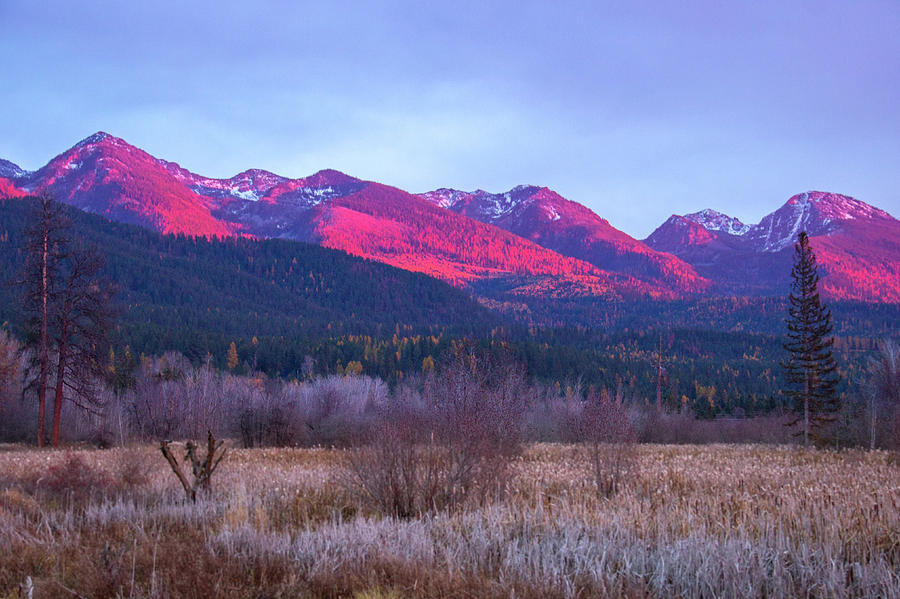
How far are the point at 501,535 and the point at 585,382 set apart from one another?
98.5 metres

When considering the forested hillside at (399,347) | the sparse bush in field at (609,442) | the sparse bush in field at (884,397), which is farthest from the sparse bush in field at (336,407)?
the sparse bush in field at (884,397)

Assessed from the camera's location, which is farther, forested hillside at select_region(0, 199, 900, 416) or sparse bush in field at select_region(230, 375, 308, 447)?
forested hillside at select_region(0, 199, 900, 416)

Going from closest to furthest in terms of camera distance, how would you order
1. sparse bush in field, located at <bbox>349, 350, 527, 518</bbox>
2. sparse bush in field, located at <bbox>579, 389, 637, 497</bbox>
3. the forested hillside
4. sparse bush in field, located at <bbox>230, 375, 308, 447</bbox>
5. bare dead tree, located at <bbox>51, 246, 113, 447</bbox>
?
sparse bush in field, located at <bbox>349, 350, 527, 518</bbox> < sparse bush in field, located at <bbox>579, 389, 637, 497</bbox> < bare dead tree, located at <bbox>51, 246, 113, 447</bbox> < sparse bush in field, located at <bbox>230, 375, 308, 447</bbox> < the forested hillside

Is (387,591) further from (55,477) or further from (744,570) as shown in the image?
(55,477)

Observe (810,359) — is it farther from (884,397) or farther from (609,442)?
(609,442)

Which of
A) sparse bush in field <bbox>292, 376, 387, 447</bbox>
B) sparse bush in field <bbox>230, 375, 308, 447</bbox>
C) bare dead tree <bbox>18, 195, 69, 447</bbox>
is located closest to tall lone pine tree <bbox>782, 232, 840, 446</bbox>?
sparse bush in field <bbox>292, 376, 387, 447</bbox>

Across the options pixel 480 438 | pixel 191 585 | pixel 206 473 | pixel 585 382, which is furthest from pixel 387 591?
pixel 585 382

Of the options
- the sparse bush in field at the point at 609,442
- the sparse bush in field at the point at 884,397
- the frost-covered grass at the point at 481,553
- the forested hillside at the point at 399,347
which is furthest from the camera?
the forested hillside at the point at 399,347

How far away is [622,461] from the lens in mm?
14070

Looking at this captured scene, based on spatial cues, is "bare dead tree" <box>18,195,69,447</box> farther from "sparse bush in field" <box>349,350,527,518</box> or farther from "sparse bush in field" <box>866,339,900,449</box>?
"sparse bush in field" <box>866,339,900,449</box>

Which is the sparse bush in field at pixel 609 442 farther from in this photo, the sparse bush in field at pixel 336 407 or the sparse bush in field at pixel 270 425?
the sparse bush in field at pixel 270 425

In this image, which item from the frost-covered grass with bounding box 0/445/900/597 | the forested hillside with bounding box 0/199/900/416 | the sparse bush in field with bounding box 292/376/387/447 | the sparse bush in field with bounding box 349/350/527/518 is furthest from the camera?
the forested hillside with bounding box 0/199/900/416

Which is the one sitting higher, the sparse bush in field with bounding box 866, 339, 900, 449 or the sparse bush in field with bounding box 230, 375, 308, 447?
the sparse bush in field with bounding box 866, 339, 900, 449

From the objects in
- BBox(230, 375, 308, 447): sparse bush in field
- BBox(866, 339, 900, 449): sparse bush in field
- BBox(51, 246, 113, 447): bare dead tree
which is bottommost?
BBox(230, 375, 308, 447): sparse bush in field
